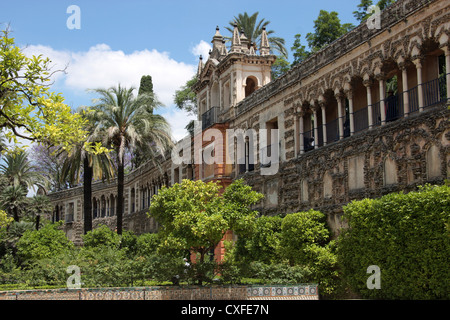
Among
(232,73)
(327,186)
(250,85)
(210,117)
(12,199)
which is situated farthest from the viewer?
(12,199)

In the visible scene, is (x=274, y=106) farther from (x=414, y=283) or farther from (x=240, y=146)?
(x=414, y=283)

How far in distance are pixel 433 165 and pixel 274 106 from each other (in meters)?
11.0

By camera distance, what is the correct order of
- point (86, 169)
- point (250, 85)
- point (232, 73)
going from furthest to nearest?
1. point (250, 85)
2. point (86, 169)
3. point (232, 73)

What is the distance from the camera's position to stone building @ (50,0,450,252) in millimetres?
15180

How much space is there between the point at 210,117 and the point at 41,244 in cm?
1161

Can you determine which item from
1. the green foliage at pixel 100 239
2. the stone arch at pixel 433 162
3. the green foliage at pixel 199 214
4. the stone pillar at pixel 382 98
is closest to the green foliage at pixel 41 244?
the green foliage at pixel 100 239

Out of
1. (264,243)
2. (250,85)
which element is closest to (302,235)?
(264,243)

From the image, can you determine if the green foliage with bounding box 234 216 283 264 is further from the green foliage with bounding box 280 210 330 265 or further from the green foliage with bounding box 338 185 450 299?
the green foliage with bounding box 338 185 450 299

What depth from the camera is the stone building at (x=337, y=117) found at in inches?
598

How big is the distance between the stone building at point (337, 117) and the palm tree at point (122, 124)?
3.73 metres

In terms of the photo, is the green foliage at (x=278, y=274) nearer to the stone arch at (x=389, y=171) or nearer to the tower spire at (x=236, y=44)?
the stone arch at (x=389, y=171)

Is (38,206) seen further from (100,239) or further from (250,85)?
(250,85)

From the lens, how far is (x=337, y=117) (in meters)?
22.9
